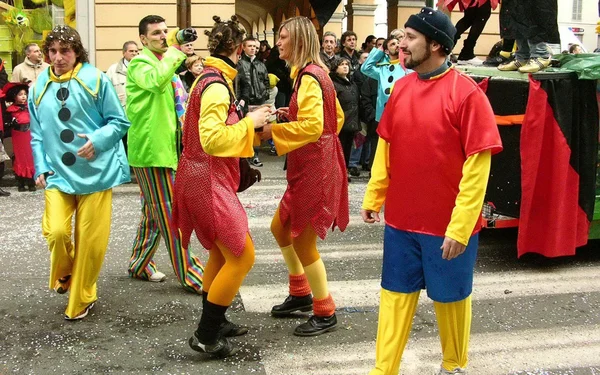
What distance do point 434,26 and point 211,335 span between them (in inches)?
84.1

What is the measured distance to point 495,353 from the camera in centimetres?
466

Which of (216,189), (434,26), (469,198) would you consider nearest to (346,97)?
(216,189)

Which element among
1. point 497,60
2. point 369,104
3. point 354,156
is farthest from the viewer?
point 354,156

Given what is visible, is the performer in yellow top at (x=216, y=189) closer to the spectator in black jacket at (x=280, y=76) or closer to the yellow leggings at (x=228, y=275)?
the yellow leggings at (x=228, y=275)

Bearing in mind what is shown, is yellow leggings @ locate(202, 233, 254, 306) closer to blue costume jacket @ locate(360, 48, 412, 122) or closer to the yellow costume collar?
the yellow costume collar

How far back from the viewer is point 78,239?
5.15 meters

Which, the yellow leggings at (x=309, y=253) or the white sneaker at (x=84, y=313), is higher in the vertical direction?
the yellow leggings at (x=309, y=253)

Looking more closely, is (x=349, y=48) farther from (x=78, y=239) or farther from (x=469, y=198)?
(x=469, y=198)

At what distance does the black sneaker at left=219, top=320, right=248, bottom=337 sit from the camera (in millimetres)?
4742

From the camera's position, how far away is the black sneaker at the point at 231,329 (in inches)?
187

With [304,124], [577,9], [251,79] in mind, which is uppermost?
[577,9]

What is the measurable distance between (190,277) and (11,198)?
16.4ft

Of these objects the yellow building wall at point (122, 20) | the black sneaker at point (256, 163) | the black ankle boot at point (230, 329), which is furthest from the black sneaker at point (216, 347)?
the yellow building wall at point (122, 20)

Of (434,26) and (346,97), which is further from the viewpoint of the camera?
(346,97)
